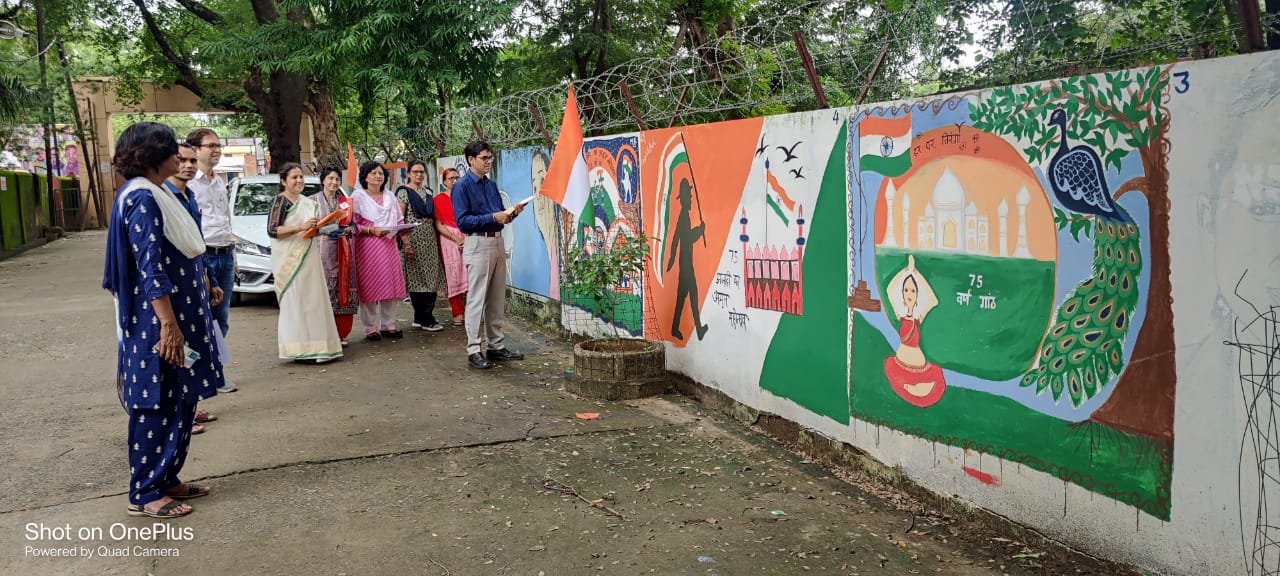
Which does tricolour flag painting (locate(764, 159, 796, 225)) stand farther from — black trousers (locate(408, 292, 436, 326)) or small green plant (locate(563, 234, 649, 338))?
black trousers (locate(408, 292, 436, 326))

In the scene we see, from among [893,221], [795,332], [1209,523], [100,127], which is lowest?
[1209,523]

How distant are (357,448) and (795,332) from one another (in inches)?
96.6

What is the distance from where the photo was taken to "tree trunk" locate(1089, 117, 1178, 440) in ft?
9.73

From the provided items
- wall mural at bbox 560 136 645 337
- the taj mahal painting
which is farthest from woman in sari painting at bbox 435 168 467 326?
the taj mahal painting

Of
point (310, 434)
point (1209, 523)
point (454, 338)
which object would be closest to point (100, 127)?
point (454, 338)

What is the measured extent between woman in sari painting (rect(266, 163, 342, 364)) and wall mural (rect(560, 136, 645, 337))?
206cm

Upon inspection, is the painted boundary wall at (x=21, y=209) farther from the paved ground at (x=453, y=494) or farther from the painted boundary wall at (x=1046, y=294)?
the painted boundary wall at (x=1046, y=294)

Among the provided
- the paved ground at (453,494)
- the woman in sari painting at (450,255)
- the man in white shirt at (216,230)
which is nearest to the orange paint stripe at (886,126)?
the paved ground at (453,494)

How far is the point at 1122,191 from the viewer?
3102mm

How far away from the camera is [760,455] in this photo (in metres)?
4.89

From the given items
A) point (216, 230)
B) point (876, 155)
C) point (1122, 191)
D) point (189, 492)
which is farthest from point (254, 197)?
point (1122, 191)

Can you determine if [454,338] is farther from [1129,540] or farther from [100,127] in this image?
[100,127]

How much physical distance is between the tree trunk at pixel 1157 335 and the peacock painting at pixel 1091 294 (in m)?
0.06

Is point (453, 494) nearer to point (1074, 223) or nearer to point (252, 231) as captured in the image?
point (1074, 223)
